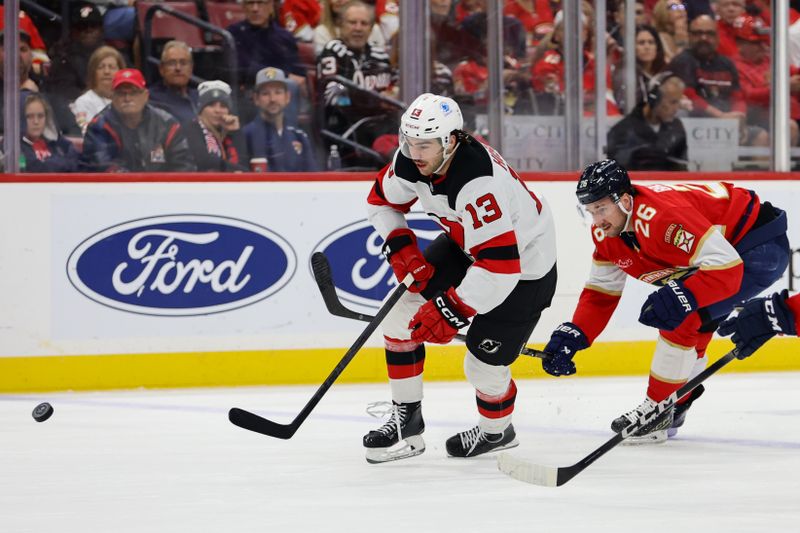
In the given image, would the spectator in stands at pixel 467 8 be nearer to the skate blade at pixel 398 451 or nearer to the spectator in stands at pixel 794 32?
the spectator in stands at pixel 794 32

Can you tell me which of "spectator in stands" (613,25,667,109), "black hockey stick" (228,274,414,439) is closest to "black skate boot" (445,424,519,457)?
"black hockey stick" (228,274,414,439)

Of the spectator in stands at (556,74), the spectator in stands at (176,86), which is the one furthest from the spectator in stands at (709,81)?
the spectator in stands at (176,86)

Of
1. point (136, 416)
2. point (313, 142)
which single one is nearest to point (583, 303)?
point (136, 416)

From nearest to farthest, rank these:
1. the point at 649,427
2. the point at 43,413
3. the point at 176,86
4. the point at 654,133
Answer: the point at 649,427
the point at 43,413
the point at 176,86
the point at 654,133

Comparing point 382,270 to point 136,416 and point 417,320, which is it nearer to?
point 136,416

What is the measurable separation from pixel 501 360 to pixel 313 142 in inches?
95.5

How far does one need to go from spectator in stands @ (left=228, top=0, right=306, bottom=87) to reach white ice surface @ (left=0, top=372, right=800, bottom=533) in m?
1.56

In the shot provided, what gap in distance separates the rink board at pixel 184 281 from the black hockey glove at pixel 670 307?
2202mm

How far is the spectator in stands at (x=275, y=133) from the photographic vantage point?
5508 mm

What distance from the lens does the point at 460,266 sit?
3586 millimetres

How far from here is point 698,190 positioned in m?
3.69

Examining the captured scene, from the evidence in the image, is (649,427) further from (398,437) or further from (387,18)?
(387,18)

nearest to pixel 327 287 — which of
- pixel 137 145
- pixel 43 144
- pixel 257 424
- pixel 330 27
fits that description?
pixel 257 424

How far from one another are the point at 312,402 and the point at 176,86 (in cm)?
242
